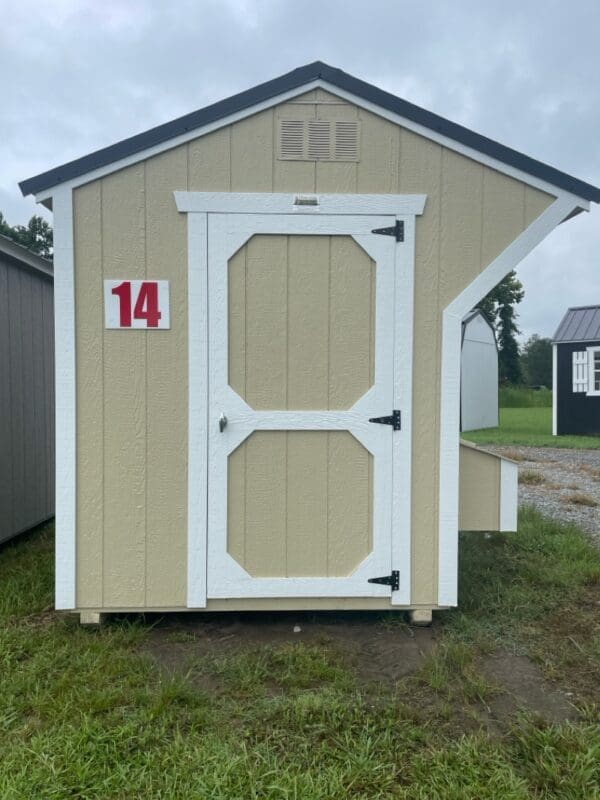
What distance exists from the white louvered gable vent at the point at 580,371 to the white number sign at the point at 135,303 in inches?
511

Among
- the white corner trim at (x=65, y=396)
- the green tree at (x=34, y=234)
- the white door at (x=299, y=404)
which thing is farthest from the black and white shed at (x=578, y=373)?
the green tree at (x=34, y=234)

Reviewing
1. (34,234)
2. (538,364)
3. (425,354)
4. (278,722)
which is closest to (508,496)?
(425,354)

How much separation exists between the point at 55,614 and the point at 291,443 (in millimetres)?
1647

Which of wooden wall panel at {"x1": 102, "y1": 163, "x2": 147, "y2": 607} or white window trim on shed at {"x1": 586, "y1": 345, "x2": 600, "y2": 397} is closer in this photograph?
wooden wall panel at {"x1": 102, "y1": 163, "x2": 147, "y2": 607}

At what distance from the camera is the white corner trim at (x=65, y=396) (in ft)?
9.86

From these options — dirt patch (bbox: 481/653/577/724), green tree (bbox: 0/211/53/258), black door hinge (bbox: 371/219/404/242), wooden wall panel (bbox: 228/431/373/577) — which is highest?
green tree (bbox: 0/211/53/258)

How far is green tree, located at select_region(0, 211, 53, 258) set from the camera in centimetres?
2667

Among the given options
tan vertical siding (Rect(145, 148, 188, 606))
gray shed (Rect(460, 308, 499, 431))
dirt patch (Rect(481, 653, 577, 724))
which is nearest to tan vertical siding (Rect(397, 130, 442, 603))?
dirt patch (Rect(481, 653, 577, 724))

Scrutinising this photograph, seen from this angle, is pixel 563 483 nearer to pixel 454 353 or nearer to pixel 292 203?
pixel 454 353

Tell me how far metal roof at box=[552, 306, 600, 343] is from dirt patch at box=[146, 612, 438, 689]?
1242 centimetres

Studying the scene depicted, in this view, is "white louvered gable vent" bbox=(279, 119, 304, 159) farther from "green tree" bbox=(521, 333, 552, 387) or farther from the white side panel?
"green tree" bbox=(521, 333, 552, 387)

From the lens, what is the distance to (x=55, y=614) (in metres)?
3.33

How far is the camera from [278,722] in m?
2.30

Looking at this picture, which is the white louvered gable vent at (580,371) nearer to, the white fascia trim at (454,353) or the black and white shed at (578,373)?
the black and white shed at (578,373)
